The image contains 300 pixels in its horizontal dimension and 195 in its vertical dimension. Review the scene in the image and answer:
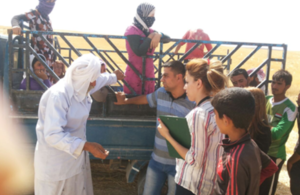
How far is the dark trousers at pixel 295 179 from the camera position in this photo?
277 centimetres

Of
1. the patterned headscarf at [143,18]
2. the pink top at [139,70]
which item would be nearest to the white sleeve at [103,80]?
the pink top at [139,70]

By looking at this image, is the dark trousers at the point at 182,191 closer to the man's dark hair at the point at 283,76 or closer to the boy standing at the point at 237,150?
the boy standing at the point at 237,150

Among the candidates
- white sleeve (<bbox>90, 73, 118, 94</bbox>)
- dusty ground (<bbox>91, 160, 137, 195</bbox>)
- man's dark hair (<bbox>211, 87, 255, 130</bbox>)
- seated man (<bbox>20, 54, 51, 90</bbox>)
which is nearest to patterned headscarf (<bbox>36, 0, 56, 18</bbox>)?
seated man (<bbox>20, 54, 51, 90</bbox>)

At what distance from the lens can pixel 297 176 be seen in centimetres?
280

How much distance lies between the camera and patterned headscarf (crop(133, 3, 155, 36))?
9.50 ft

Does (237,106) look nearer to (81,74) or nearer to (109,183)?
(81,74)

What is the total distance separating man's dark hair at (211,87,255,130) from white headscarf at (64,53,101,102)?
938 mm

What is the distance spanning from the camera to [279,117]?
2.73 meters

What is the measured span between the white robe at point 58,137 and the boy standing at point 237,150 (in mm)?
966

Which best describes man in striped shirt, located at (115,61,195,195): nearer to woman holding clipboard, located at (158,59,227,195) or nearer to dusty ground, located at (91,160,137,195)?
woman holding clipboard, located at (158,59,227,195)

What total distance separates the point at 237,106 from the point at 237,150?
23 cm

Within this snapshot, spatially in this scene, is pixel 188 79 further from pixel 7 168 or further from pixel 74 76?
Result: pixel 7 168

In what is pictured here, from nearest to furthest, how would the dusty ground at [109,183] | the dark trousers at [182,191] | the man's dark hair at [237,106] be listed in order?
the man's dark hair at [237,106] < the dark trousers at [182,191] < the dusty ground at [109,183]

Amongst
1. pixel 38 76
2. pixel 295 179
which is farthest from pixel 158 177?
pixel 38 76
